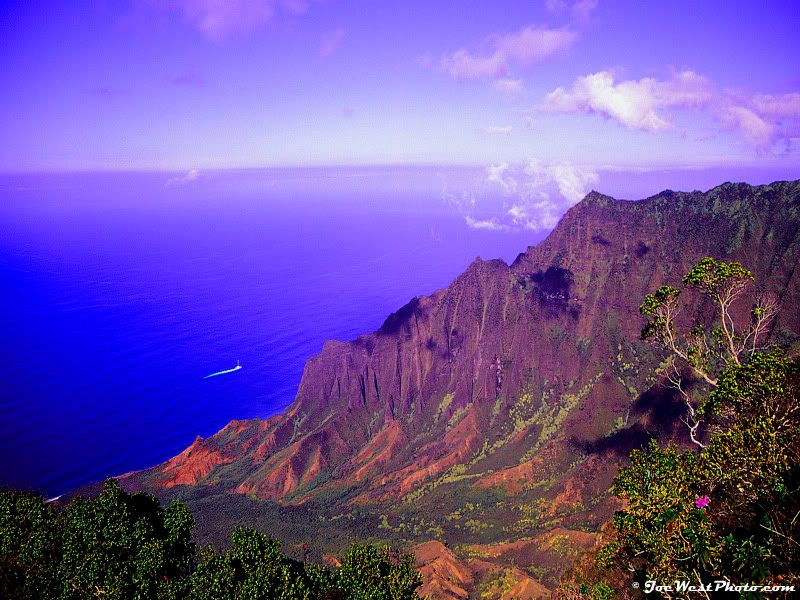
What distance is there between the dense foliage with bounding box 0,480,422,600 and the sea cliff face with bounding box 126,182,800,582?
46.8m

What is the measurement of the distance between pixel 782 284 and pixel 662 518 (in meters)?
86.8

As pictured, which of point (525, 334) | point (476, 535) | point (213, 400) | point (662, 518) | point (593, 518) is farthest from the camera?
point (213, 400)

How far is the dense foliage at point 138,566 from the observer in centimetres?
2553

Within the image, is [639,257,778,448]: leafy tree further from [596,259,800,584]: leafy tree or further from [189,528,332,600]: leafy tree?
[189,528,332,600]: leafy tree

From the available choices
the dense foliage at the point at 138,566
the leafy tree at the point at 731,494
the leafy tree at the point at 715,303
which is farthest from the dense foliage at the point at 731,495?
the dense foliage at the point at 138,566

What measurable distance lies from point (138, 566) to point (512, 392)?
89.3 metres

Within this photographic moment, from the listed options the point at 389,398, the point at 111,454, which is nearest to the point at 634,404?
the point at 389,398

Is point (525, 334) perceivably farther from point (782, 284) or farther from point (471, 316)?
point (782, 284)

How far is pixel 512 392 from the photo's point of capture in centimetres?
10719

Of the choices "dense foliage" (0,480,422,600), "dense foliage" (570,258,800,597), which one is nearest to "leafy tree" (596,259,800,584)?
"dense foliage" (570,258,800,597)

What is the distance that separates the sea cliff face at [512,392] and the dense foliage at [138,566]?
46797mm

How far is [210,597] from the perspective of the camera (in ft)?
81.0

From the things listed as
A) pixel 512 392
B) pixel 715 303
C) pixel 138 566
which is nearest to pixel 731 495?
pixel 715 303

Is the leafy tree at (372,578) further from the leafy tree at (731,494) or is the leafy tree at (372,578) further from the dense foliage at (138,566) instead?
the leafy tree at (731,494)
